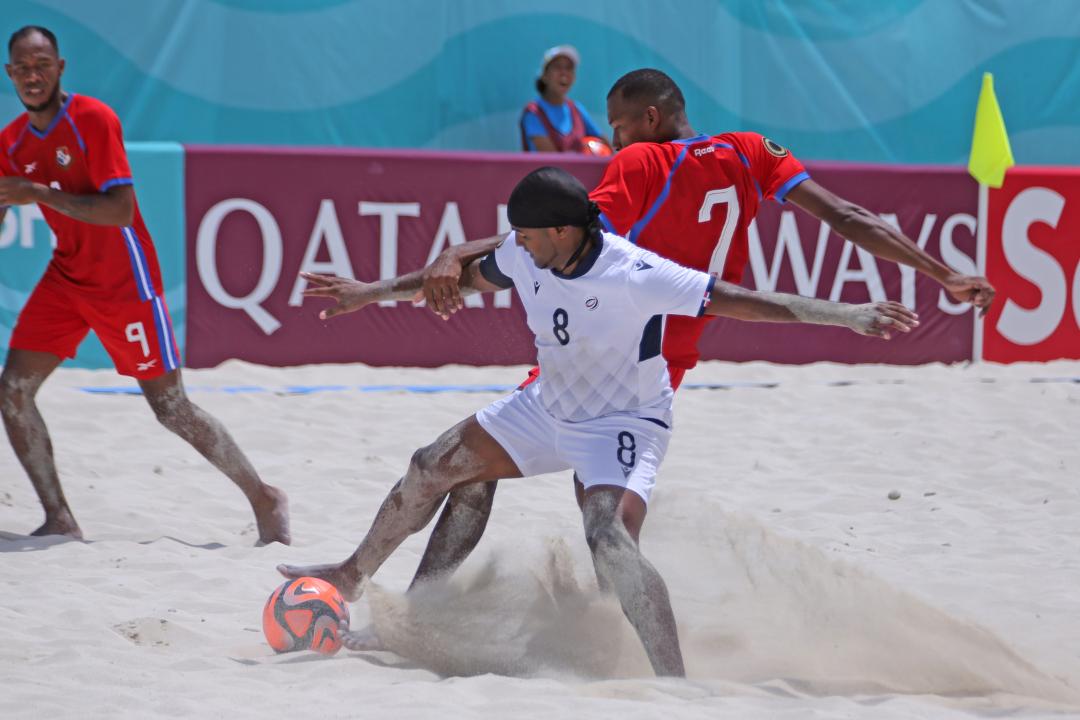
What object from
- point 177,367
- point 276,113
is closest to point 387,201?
point 276,113

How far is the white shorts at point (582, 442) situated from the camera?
386cm

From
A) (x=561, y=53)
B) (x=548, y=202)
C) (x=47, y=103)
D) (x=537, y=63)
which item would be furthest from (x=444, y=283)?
(x=537, y=63)

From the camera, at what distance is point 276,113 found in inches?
411

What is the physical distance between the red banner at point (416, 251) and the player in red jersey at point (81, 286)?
3.33 metres

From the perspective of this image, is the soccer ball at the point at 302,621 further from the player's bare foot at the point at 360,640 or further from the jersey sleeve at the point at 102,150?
the jersey sleeve at the point at 102,150

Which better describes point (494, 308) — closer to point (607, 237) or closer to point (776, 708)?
point (607, 237)

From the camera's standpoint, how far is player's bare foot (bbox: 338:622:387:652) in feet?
13.5

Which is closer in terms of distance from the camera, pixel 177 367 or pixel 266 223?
pixel 177 367

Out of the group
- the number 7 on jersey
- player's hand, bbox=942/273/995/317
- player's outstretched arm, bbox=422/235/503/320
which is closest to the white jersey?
player's outstretched arm, bbox=422/235/503/320

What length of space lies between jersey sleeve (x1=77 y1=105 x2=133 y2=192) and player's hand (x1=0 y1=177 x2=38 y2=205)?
231 millimetres

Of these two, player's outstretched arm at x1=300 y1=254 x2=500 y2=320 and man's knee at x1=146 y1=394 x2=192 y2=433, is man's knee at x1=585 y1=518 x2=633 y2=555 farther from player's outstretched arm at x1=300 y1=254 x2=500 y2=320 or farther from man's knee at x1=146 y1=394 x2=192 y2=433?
man's knee at x1=146 y1=394 x2=192 y2=433

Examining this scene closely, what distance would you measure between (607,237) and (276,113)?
698 cm

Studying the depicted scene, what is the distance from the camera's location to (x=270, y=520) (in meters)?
5.43

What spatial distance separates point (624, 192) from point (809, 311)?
0.80 meters
